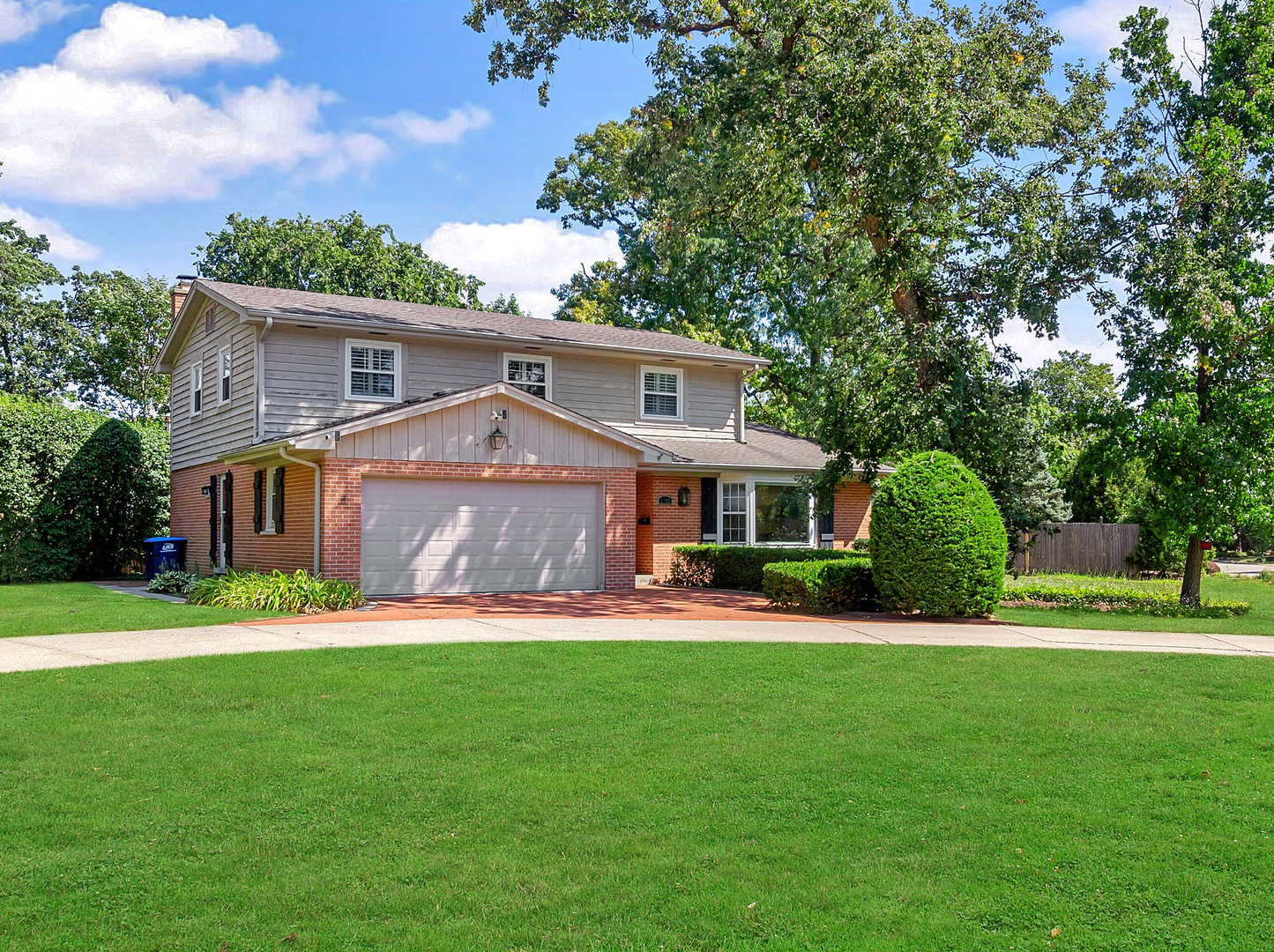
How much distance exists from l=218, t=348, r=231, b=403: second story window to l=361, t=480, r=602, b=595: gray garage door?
17.4 ft

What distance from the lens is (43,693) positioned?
26.5ft

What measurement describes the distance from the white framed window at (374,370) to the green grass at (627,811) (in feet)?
35.1

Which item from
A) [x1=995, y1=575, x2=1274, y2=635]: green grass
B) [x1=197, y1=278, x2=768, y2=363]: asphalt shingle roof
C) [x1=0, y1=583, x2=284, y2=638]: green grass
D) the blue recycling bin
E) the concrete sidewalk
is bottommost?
[x1=995, y1=575, x2=1274, y2=635]: green grass

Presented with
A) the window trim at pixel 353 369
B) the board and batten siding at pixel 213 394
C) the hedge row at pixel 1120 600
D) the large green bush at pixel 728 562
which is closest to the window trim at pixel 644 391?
the large green bush at pixel 728 562

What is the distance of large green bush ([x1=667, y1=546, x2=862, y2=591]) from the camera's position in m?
19.4

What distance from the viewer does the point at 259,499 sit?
19328 millimetres

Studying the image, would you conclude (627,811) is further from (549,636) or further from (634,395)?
(634,395)

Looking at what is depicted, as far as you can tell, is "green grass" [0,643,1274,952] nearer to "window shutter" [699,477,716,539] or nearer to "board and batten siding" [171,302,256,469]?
"board and batten siding" [171,302,256,469]

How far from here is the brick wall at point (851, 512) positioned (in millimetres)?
24109

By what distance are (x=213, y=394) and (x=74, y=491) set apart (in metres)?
4.75

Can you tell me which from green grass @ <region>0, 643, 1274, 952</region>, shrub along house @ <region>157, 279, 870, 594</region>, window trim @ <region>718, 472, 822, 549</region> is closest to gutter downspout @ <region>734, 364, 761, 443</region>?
shrub along house @ <region>157, 279, 870, 594</region>

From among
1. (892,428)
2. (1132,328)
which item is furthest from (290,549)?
(1132,328)

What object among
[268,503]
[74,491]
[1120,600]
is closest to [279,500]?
[268,503]

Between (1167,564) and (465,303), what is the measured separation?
27.8 meters
